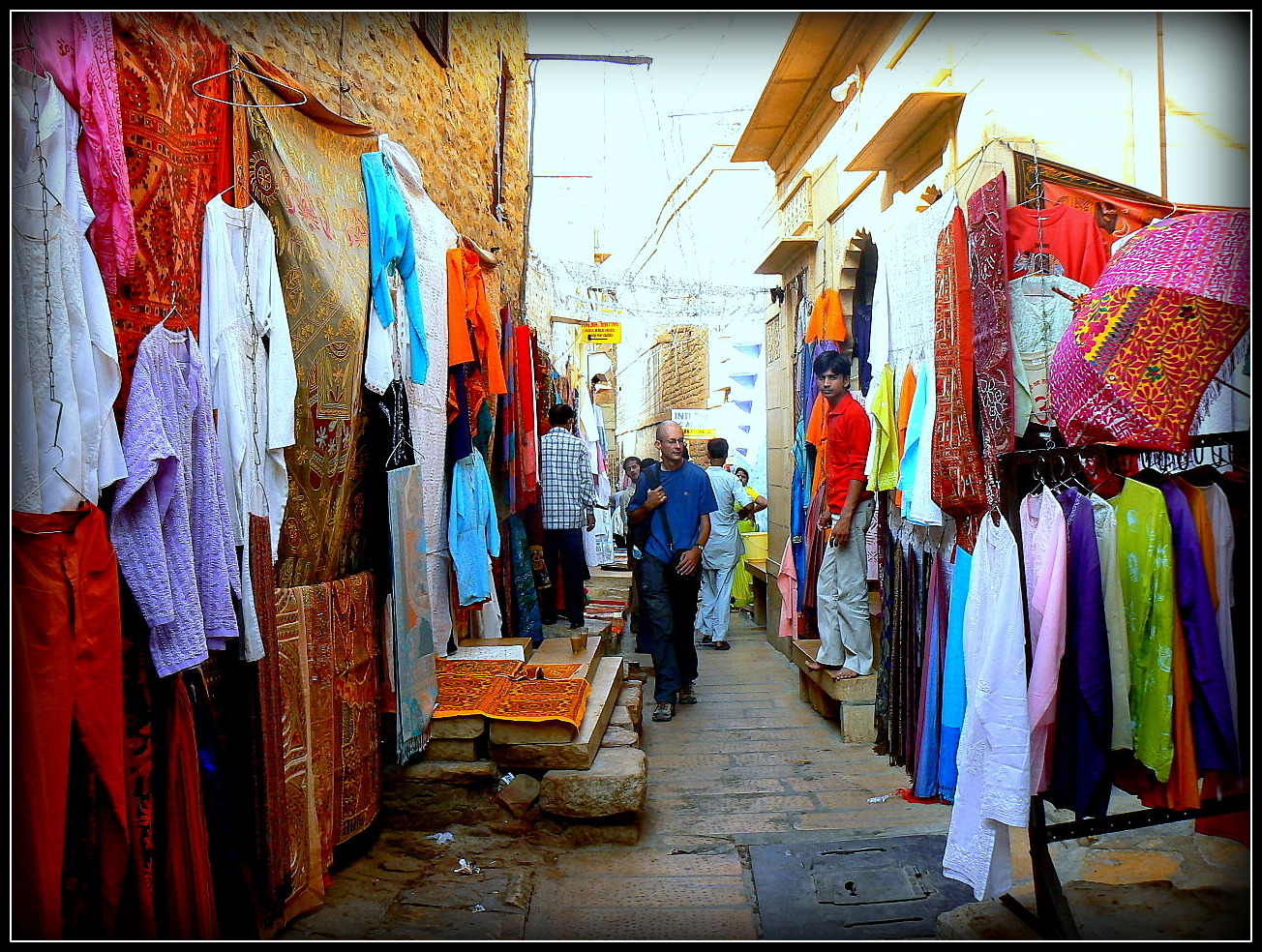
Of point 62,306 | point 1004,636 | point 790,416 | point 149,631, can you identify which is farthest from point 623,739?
point 790,416

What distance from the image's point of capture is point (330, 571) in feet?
11.4

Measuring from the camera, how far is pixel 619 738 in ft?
14.1

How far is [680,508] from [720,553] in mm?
1999

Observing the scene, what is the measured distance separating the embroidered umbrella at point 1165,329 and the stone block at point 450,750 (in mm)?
2926

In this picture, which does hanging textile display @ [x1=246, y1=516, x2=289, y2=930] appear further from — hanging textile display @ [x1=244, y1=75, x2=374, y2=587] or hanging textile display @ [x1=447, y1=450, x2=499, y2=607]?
hanging textile display @ [x1=447, y1=450, x2=499, y2=607]

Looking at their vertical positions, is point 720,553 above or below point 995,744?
below

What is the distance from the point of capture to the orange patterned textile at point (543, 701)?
393 centimetres

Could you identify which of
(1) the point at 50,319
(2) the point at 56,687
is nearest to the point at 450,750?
(2) the point at 56,687

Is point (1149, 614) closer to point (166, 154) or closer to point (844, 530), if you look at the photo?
point (844, 530)

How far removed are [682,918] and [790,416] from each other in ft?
17.1

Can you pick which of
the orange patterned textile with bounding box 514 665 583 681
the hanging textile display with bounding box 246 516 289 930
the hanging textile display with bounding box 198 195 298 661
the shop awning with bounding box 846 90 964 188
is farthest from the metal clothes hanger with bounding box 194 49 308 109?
the orange patterned textile with bounding box 514 665 583 681

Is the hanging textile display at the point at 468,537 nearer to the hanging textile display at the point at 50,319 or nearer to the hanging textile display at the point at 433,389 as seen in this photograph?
the hanging textile display at the point at 433,389

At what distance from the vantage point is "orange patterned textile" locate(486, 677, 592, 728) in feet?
12.9

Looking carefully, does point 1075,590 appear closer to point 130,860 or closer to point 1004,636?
point 1004,636
